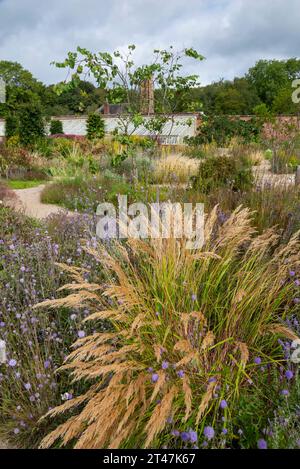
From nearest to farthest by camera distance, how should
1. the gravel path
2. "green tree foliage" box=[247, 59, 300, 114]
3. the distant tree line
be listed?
the gravel path
the distant tree line
"green tree foliage" box=[247, 59, 300, 114]

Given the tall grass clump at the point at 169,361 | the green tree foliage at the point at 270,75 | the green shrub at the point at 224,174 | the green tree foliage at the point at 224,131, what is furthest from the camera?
the green tree foliage at the point at 270,75

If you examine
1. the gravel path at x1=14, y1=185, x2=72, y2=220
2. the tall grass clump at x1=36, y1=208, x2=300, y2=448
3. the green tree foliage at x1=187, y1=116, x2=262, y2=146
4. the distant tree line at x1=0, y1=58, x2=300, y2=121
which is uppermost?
the distant tree line at x1=0, y1=58, x2=300, y2=121

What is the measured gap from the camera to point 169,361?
1.89 m

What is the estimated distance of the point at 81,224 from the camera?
3.96 metres

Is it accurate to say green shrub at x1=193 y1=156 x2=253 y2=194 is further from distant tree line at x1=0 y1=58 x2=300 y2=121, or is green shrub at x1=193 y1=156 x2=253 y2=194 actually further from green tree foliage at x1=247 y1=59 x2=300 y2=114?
green tree foliage at x1=247 y1=59 x2=300 y2=114

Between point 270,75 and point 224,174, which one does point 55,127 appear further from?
point 270,75

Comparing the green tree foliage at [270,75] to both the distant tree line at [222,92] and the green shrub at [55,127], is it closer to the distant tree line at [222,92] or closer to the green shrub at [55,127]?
the distant tree line at [222,92]

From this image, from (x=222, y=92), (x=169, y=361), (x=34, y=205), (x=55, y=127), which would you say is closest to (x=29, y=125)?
(x=34, y=205)

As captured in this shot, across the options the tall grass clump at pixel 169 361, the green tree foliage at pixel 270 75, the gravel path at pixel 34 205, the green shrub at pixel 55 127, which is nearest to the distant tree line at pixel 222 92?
the green tree foliage at pixel 270 75

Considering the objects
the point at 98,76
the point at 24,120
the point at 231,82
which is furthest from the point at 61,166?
the point at 231,82

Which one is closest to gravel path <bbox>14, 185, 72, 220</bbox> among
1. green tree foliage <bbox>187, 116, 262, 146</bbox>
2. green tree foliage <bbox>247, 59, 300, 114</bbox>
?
green tree foliage <bbox>187, 116, 262, 146</bbox>

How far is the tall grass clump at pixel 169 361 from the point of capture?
1.62 metres

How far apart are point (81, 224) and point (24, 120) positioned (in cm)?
1446

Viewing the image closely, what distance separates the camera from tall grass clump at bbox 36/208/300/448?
162cm
